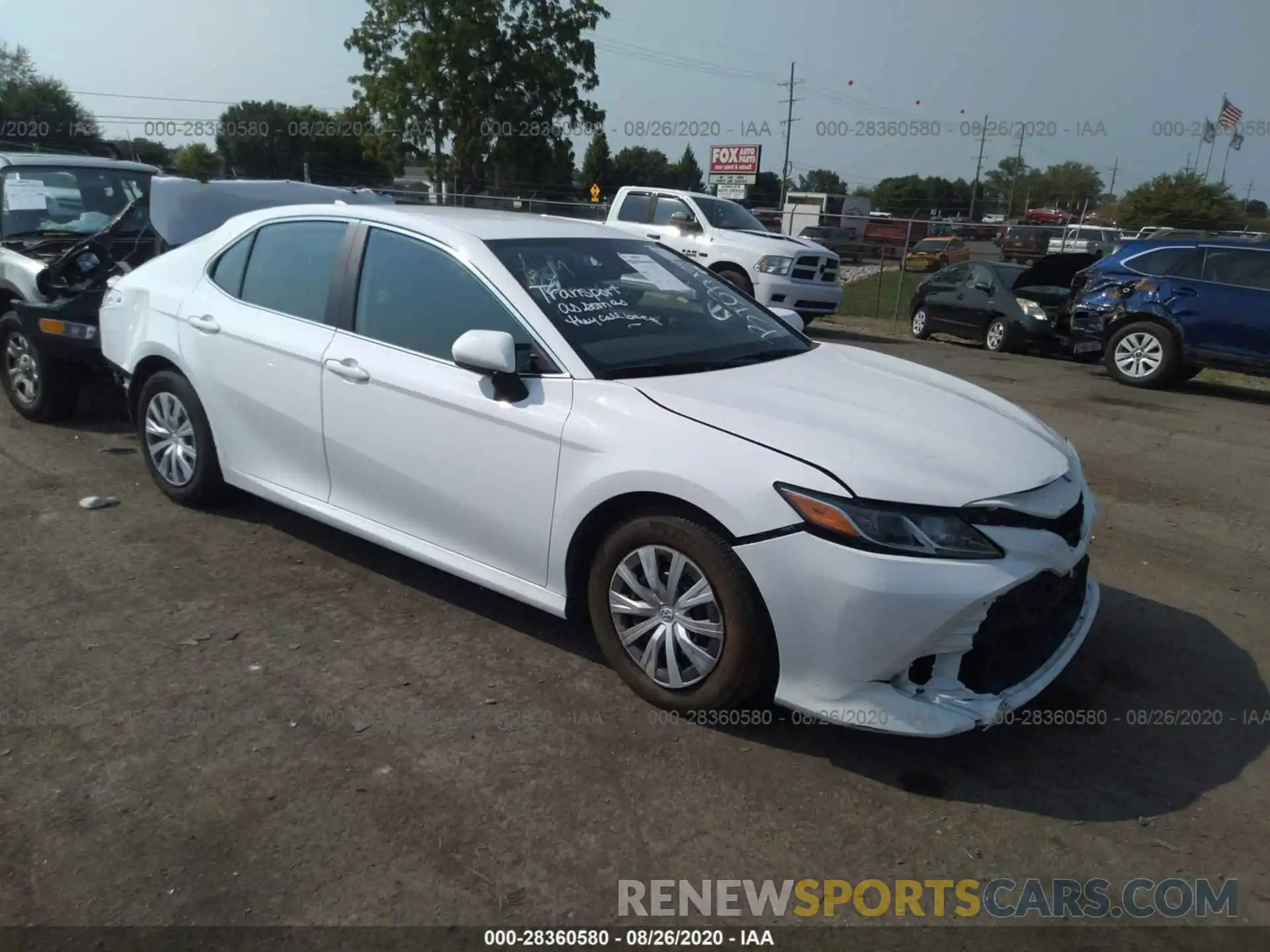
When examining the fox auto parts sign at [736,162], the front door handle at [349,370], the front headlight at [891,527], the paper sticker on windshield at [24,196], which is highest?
the fox auto parts sign at [736,162]

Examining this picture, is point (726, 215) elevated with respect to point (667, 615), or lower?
elevated

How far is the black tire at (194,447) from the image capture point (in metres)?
5.05

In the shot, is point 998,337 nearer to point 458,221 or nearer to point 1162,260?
point 1162,260

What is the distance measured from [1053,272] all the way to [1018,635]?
43.3ft

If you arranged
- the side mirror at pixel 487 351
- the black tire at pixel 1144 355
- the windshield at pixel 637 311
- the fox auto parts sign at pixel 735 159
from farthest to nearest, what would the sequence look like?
the fox auto parts sign at pixel 735 159, the black tire at pixel 1144 355, the windshield at pixel 637 311, the side mirror at pixel 487 351

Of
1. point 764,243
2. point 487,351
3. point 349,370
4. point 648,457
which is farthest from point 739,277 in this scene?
point 648,457

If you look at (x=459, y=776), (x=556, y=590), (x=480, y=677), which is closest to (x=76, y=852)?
(x=459, y=776)

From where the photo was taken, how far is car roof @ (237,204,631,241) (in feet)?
13.9

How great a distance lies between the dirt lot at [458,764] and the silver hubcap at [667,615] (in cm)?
22

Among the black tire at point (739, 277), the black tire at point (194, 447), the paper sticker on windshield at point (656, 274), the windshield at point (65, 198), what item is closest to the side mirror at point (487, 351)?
the paper sticker on windshield at point (656, 274)

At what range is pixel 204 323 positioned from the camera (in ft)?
16.2

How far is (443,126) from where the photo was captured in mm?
34844

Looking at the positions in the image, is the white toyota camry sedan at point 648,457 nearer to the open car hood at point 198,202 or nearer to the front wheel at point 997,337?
the open car hood at point 198,202

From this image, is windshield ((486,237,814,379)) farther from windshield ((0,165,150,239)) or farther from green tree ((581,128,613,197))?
green tree ((581,128,613,197))
